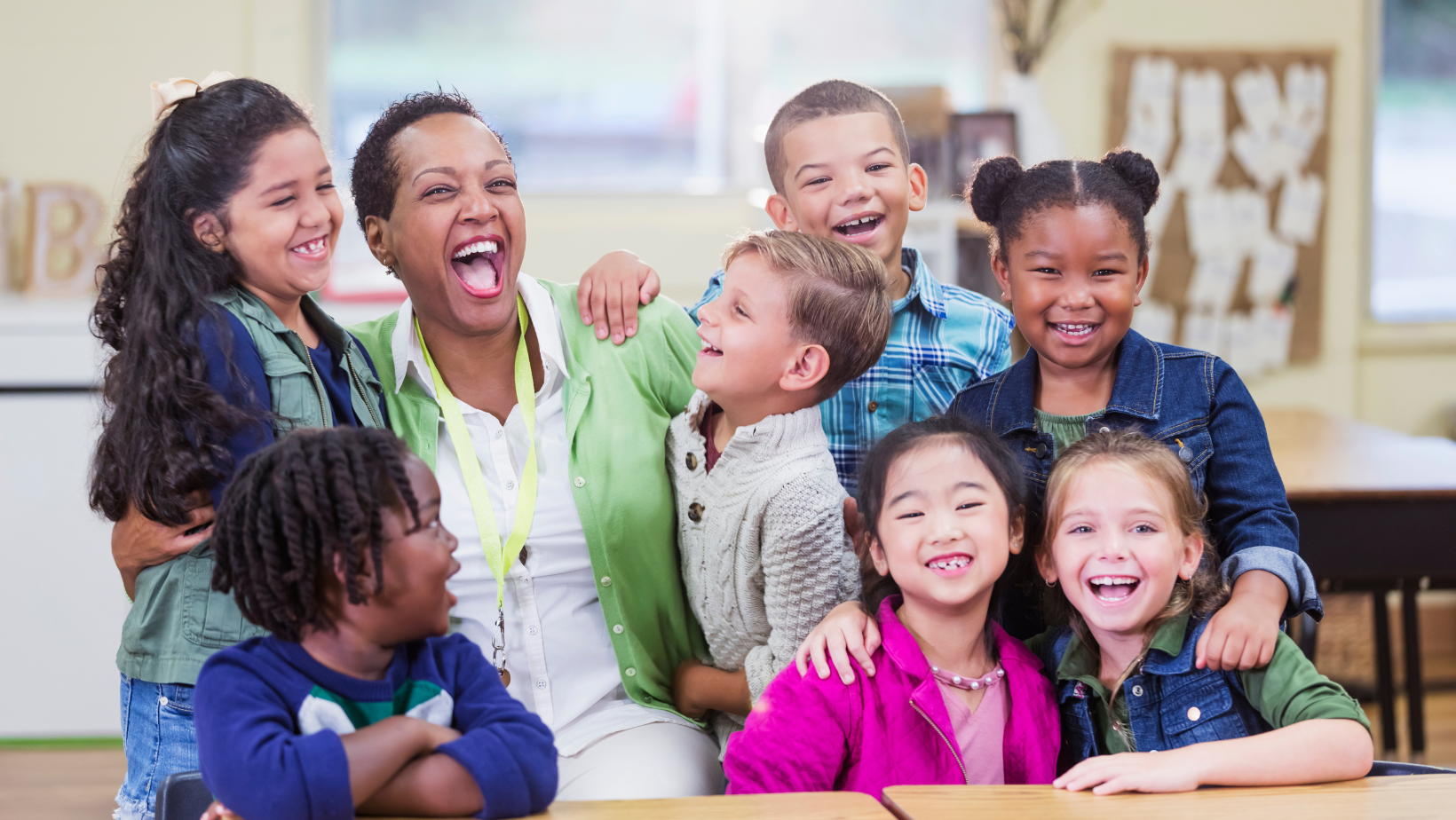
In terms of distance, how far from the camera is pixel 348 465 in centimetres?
112

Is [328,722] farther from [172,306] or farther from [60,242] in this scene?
[60,242]

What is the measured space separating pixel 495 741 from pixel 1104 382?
0.97 m

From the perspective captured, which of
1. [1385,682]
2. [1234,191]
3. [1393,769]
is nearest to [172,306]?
[1393,769]

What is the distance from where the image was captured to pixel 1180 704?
1.41m

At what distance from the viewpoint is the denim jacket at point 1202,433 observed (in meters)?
1.54

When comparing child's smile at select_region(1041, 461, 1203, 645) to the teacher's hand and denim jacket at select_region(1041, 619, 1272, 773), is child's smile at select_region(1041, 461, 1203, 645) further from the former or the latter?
the teacher's hand

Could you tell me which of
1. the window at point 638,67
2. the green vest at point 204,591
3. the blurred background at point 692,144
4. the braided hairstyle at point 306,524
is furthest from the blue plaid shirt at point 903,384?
the window at point 638,67

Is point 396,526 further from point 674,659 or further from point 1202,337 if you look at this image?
point 1202,337

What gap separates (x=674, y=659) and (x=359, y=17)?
106 inches

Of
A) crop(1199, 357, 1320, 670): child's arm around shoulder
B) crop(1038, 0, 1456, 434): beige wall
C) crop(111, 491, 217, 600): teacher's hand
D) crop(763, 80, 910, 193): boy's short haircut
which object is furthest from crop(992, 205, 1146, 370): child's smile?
crop(1038, 0, 1456, 434): beige wall

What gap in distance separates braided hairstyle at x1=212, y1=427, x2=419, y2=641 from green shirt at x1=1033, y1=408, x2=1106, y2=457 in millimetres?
896

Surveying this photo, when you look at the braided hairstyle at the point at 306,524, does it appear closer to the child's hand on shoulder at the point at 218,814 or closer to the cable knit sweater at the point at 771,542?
the child's hand on shoulder at the point at 218,814

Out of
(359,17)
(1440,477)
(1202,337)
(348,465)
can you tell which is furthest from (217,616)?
(1202,337)

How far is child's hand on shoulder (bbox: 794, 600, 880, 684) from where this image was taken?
142cm
